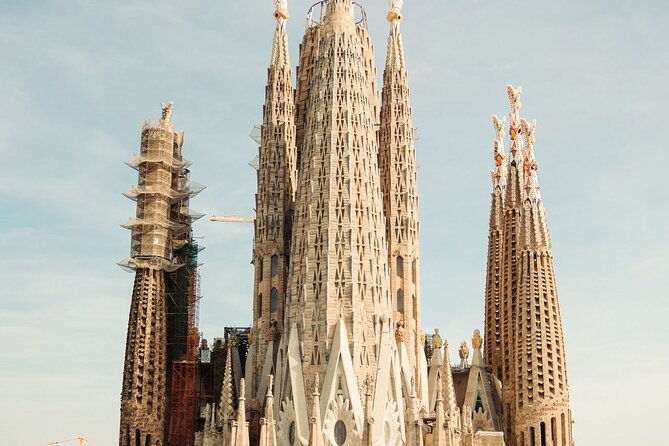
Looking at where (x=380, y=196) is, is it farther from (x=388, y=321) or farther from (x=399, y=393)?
(x=399, y=393)

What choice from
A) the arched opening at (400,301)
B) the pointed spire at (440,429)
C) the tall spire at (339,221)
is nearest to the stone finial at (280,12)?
the tall spire at (339,221)

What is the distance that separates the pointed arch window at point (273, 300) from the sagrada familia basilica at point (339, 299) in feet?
0.29

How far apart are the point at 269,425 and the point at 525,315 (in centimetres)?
1570

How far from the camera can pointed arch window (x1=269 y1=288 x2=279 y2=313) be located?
57.9 meters

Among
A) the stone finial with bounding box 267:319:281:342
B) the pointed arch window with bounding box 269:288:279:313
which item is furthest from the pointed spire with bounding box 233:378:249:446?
the pointed arch window with bounding box 269:288:279:313

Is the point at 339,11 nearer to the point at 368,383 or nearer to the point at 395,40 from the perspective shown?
the point at 395,40

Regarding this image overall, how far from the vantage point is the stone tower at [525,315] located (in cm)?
5397

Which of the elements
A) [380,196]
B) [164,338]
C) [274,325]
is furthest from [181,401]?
[380,196]

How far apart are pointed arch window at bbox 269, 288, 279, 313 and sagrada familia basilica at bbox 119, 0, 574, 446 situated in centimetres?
9

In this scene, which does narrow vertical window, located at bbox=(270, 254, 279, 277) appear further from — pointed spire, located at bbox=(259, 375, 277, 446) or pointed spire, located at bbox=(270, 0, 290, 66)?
pointed spire, located at bbox=(270, 0, 290, 66)

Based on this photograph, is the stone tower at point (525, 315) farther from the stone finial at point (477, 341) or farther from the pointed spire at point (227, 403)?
the pointed spire at point (227, 403)

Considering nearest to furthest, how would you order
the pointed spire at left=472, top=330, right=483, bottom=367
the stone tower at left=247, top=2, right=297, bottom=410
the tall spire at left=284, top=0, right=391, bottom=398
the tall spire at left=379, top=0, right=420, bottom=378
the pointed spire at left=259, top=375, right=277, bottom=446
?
the pointed spire at left=259, top=375, right=277, bottom=446 < the tall spire at left=284, top=0, right=391, bottom=398 < the stone tower at left=247, top=2, right=297, bottom=410 < the tall spire at left=379, top=0, right=420, bottom=378 < the pointed spire at left=472, top=330, right=483, bottom=367

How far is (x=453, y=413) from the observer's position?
2125 inches

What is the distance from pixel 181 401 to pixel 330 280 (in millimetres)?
15213
